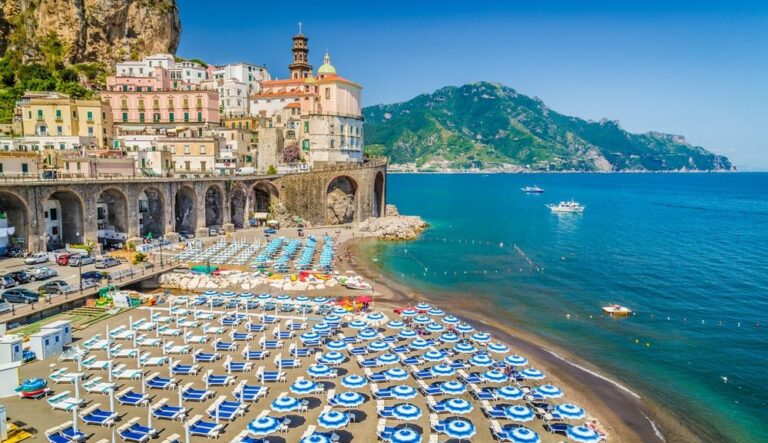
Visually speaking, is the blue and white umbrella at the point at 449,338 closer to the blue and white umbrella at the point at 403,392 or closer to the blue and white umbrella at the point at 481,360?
the blue and white umbrella at the point at 481,360

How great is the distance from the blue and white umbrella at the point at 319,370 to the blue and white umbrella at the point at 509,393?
8784 millimetres

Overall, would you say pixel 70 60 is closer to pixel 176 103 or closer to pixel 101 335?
pixel 176 103

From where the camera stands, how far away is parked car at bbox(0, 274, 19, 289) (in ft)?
126

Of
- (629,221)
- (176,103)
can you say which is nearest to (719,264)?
(629,221)

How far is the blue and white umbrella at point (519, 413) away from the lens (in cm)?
2223

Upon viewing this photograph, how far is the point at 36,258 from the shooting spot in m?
45.4

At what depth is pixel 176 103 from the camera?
284 feet

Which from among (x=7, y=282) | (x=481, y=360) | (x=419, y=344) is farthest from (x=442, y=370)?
(x=7, y=282)

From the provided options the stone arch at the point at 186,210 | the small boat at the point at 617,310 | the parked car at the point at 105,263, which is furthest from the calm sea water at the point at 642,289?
the parked car at the point at 105,263

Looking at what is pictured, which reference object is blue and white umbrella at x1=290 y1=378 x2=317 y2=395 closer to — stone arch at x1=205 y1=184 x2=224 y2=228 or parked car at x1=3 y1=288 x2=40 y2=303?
parked car at x1=3 y1=288 x2=40 y2=303

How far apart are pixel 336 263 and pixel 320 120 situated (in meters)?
36.9

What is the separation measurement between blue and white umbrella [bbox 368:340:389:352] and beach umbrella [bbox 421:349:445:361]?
2.45m

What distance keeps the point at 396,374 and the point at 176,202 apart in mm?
51665

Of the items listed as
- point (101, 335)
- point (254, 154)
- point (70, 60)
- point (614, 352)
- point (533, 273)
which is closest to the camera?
point (101, 335)
